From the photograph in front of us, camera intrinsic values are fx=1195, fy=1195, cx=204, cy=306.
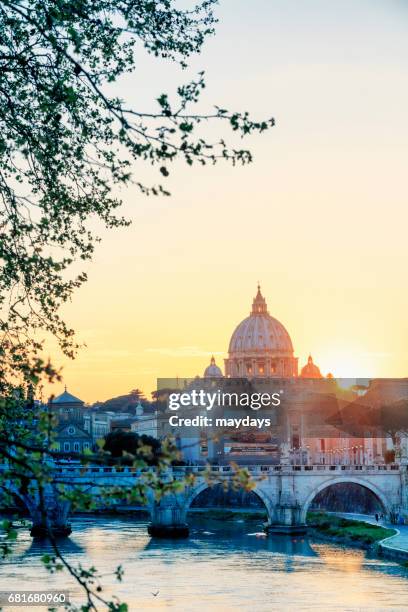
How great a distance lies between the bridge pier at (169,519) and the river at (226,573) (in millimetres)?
1225

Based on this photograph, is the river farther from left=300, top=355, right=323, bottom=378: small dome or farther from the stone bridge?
left=300, top=355, right=323, bottom=378: small dome

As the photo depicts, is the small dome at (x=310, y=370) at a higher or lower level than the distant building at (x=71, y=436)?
higher

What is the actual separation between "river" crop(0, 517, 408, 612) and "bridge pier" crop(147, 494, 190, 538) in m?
1.22

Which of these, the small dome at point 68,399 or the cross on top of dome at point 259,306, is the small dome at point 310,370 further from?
the small dome at point 68,399

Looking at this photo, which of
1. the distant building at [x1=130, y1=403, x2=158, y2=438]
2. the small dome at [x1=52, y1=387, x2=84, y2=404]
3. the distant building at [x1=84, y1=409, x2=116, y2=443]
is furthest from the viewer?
the distant building at [x1=84, y1=409, x2=116, y2=443]

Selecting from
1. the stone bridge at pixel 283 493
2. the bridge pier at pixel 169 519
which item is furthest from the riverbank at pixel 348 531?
the bridge pier at pixel 169 519

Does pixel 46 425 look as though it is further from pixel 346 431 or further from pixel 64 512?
pixel 346 431

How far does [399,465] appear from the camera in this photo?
67.1 metres

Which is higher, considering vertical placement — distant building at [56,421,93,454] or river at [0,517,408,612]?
distant building at [56,421,93,454]

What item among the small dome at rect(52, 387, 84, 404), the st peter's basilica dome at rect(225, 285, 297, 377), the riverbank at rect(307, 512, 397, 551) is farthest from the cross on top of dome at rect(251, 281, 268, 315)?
the riverbank at rect(307, 512, 397, 551)

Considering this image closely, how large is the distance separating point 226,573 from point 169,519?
20.0 meters

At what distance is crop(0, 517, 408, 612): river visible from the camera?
35.6 meters

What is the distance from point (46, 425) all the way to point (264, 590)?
102 feet

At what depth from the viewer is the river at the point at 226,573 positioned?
35625mm
